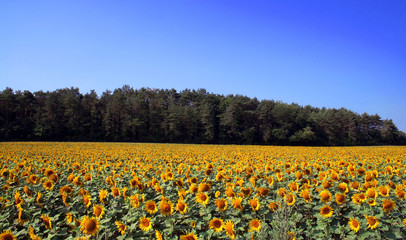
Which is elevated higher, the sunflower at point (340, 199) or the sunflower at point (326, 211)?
the sunflower at point (340, 199)

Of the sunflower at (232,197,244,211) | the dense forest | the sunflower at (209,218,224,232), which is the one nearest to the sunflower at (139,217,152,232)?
the sunflower at (209,218,224,232)

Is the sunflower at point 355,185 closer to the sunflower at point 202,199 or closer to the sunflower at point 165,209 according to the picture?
the sunflower at point 202,199

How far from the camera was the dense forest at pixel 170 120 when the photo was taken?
4559 centimetres

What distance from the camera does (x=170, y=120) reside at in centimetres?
5141

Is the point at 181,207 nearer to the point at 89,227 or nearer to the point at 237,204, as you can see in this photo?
the point at 237,204

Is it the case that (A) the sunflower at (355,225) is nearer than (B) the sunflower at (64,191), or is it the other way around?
(A) the sunflower at (355,225)

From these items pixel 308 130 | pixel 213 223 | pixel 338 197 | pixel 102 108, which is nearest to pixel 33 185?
pixel 213 223

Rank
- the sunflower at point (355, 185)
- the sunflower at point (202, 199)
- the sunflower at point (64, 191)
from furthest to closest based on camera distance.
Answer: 1. the sunflower at point (355, 185)
2. the sunflower at point (64, 191)
3. the sunflower at point (202, 199)

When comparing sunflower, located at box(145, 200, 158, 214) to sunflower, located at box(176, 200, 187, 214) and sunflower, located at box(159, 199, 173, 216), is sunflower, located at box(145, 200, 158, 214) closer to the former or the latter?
sunflower, located at box(159, 199, 173, 216)

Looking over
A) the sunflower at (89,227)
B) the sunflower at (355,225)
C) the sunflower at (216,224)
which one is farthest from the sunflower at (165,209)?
the sunflower at (355,225)

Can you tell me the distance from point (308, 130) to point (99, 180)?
54.2 m

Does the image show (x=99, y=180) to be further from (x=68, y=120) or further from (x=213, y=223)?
(x=68, y=120)

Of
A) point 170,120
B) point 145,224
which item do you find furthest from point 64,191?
point 170,120

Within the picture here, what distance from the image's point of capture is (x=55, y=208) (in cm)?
375
